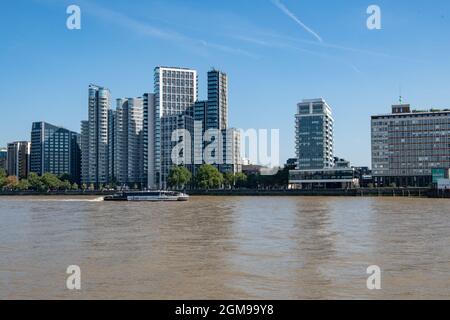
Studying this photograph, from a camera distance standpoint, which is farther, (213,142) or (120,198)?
(213,142)

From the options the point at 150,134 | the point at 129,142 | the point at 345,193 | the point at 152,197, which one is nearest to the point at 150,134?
the point at 150,134

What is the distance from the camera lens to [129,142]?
7082 inches

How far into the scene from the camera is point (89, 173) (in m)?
185

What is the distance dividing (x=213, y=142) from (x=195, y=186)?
22.3 meters

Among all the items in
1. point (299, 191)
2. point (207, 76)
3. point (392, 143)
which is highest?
point (207, 76)

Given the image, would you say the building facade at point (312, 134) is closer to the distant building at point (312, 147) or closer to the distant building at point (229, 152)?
the distant building at point (312, 147)

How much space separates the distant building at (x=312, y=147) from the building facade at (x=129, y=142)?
55.8 metres

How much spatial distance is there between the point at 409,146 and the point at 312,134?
82.8 feet

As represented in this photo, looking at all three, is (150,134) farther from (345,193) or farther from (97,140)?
(345,193)

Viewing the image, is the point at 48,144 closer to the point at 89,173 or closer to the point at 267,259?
the point at 89,173

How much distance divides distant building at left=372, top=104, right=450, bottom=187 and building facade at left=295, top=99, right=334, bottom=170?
1414 cm

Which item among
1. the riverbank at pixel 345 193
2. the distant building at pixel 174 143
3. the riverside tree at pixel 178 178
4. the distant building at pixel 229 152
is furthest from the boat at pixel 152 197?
the distant building at pixel 229 152
